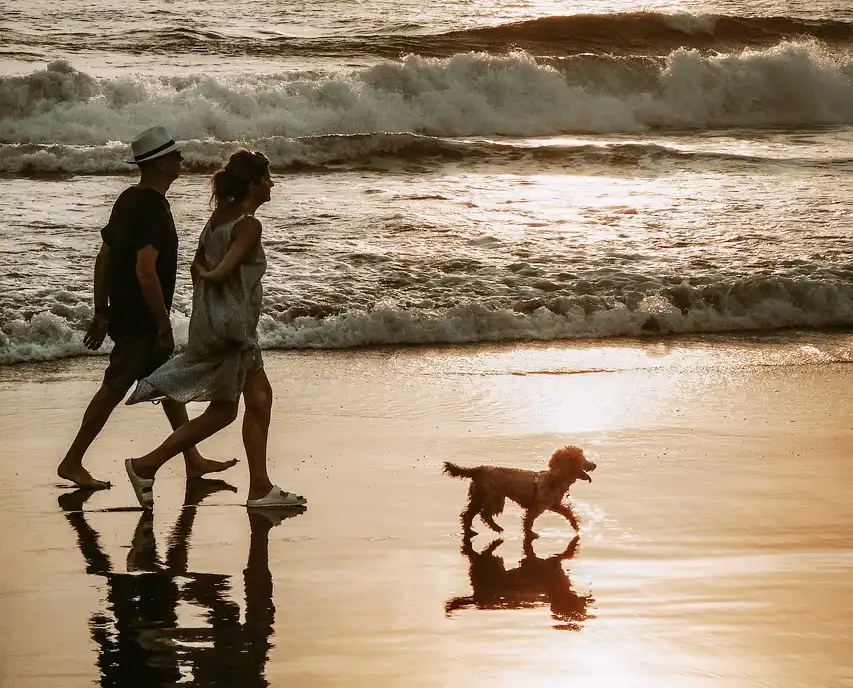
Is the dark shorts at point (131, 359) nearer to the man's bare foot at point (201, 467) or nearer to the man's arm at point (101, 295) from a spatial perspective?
the man's arm at point (101, 295)

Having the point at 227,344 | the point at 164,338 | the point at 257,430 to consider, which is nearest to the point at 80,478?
the point at 164,338

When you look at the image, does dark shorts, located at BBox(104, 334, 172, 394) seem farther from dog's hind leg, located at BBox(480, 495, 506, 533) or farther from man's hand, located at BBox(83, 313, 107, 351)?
dog's hind leg, located at BBox(480, 495, 506, 533)

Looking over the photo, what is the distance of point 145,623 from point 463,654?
3.58 ft

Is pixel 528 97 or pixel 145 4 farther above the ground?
pixel 145 4

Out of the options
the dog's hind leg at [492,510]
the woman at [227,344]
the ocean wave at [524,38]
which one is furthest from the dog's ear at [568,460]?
the ocean wave at [524,38]

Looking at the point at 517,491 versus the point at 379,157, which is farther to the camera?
the point at 379,157

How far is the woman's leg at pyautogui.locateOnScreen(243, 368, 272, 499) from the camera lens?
5.62m

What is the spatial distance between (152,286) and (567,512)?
6.93 ft

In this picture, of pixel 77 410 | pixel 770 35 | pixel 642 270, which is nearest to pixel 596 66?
pixel 770 35

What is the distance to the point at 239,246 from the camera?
537cm

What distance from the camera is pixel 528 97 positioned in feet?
78.7

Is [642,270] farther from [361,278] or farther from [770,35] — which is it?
[770,35]

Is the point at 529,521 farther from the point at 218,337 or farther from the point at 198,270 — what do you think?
the point at 198,270

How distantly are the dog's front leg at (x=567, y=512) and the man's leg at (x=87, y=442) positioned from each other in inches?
84.8
